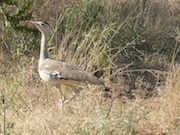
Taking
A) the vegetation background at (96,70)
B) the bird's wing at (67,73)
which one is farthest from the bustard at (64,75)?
the vegetation background at (96,70)

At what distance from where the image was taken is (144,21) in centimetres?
941

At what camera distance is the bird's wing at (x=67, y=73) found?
580 cm

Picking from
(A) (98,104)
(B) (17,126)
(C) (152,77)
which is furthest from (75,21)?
(B) (17,126)

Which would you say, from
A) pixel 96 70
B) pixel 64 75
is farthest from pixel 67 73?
pixel 96 70

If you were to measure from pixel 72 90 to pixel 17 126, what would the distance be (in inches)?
53.3

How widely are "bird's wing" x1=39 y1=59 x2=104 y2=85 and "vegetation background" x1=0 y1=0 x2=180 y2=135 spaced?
13 cm

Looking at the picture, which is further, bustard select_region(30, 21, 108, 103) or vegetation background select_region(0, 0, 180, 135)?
bustard select_region(30, 21, 108, 103)

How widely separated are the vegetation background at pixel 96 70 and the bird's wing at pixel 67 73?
5.3 inches

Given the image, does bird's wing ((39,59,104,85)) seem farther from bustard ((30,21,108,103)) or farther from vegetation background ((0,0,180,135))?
vegetation background ((0,0,180,135))

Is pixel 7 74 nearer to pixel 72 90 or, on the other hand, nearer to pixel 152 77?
pixel 72 90

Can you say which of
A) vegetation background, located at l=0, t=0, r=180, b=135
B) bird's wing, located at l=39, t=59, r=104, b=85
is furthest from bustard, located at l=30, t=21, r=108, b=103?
vegetation background, located at l=0, t=0, r=180, b=135

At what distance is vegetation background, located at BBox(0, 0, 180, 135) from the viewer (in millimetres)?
4953

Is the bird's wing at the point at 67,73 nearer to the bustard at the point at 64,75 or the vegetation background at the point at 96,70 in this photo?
the bustard at the point at 64,75

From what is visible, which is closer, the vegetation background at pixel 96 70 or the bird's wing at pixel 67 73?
the vegetation background at pixel 96 70
